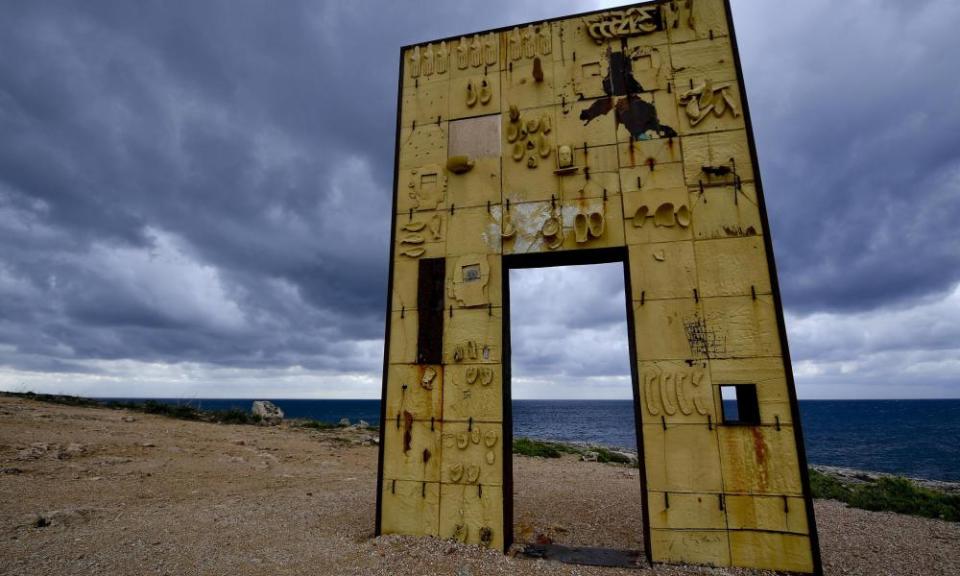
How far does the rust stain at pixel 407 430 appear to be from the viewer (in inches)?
320

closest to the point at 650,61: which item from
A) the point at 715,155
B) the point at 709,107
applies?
the point at 709,107

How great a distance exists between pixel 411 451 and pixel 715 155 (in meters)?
7.72

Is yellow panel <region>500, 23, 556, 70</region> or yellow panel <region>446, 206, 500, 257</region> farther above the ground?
yellow panel <region>500, 23, 556, 70</region>

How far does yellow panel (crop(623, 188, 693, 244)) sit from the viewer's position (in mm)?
7750

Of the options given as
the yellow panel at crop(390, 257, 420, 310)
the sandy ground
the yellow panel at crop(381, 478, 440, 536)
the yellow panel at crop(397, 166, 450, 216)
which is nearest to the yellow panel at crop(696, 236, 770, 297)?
the sandy ground

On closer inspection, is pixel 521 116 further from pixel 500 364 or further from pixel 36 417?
pixel 36 417

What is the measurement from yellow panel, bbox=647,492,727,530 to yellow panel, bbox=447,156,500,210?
5.93 m

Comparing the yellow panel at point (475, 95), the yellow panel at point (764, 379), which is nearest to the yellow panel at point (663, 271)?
the yellow panel at point (764, 379)

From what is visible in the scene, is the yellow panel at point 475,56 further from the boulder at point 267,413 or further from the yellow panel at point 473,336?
the boulder at point 267,413

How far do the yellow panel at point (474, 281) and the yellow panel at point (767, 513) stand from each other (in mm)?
4919

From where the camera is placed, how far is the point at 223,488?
39.4 feet

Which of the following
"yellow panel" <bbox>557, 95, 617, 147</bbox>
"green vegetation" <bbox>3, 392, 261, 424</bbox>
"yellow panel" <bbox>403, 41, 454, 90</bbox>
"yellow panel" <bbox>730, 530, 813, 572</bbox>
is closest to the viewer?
"yellow panel" <bbox>730, 530, 813, 572</bbox>

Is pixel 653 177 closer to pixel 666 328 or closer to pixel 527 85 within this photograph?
pixel 666 328

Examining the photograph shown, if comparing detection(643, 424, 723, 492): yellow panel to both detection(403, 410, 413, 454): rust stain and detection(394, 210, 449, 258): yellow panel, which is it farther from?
detection(394, 210, 449, 258): yellow panel
